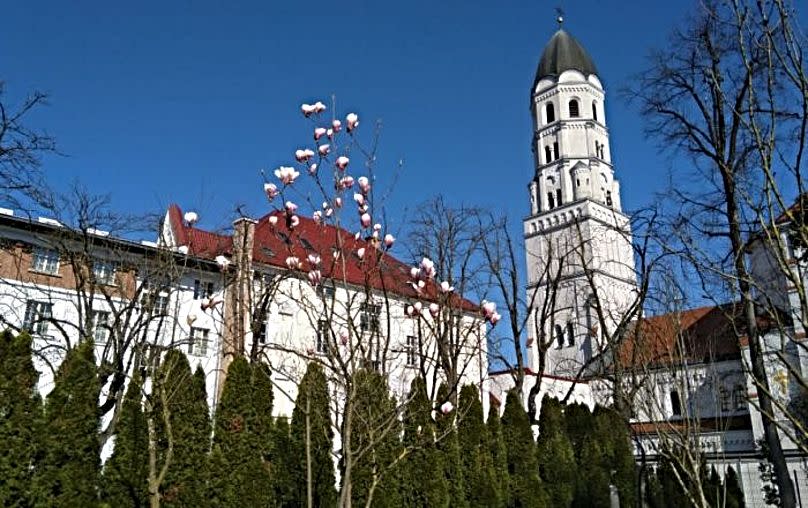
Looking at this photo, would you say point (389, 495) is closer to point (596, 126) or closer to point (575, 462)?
point (575, 462)

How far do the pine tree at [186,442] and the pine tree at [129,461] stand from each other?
406 mm

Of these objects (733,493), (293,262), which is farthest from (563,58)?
(293,262)

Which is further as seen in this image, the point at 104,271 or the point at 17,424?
the point at 104,271

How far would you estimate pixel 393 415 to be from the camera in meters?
7.44

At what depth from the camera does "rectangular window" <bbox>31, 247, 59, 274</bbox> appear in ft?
76.9

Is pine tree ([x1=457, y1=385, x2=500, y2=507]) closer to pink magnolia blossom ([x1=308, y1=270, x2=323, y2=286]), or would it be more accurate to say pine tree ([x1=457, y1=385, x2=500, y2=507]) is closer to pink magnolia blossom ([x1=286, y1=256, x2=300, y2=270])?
pink magnolia blossom ([x1=286, y1=256, x2=300, y2=270])

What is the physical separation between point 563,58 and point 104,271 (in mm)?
44304

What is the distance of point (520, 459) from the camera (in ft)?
64.1

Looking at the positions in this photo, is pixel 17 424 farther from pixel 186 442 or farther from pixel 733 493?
pixel 733 493

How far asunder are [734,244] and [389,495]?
9905 mm

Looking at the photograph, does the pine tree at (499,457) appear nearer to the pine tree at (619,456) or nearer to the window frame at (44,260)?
the pine tree at (619,456)

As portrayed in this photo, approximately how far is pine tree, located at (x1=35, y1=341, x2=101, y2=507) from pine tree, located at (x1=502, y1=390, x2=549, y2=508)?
11671 millimetres

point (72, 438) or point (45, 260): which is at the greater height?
point (45, 260)

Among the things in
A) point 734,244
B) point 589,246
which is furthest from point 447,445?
point 589,246
